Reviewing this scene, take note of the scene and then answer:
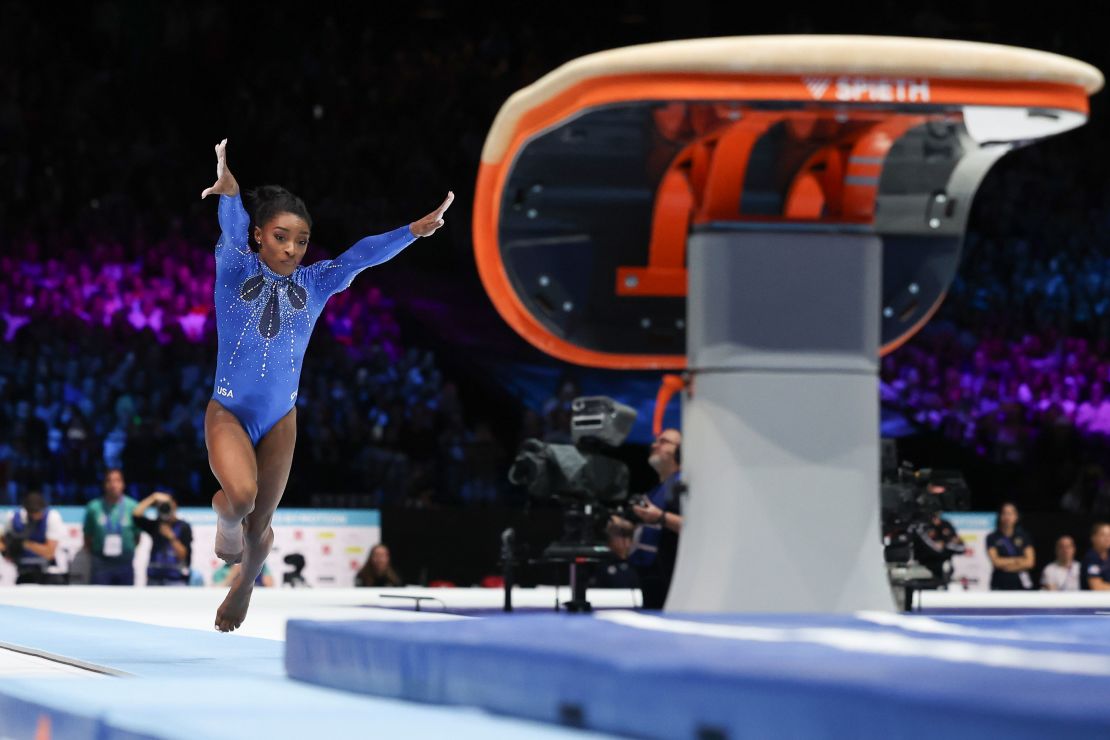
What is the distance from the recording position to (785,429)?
673 cm

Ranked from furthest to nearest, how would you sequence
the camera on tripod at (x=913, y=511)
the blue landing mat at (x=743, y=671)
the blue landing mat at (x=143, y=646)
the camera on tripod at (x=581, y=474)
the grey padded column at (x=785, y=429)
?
the camera on tripod at (x=913, y=511) → the camera on tripod at (x=581, y=474) → the grey padded column at (x=785, y=429) → the blue landing mat at (x=143, y=646) → the blue landing mat at (x=743, y=671)

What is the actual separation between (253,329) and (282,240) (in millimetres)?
342

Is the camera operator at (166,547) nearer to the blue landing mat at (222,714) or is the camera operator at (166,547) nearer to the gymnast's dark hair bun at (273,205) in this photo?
the gymnast's dark hair bun at (273,205)

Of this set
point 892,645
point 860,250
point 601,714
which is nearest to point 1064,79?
point 860,250

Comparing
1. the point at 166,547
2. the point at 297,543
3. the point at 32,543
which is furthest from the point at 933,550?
the point at 32,543

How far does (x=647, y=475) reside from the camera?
50.5 feet

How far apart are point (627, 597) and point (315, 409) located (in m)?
5.68

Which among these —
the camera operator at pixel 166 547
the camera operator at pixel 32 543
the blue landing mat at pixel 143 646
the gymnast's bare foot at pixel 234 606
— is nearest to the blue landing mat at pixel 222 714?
the blue landing mat at pixel 143 646

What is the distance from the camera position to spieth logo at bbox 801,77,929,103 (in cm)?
624

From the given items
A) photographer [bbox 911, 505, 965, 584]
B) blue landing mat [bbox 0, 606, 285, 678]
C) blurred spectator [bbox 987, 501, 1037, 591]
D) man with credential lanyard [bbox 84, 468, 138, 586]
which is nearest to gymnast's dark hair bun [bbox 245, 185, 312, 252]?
blue landing mat [bbox 0, 606, 285, 678]

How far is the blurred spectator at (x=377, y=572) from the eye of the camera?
40.3ft

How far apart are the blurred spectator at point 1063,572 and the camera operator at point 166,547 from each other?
22.2ft

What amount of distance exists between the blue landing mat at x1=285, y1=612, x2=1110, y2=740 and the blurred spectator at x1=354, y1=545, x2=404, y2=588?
Result: 7.45 metres

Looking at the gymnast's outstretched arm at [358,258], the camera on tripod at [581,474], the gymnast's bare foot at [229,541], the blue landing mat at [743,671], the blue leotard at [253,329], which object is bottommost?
the blue landing mat at [743,671]
